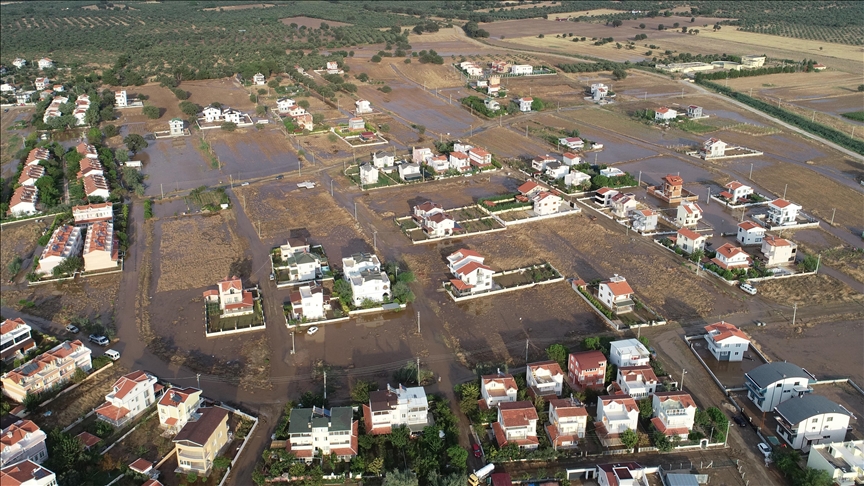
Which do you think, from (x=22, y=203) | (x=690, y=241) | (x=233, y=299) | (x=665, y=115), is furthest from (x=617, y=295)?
(x=665, y=115)

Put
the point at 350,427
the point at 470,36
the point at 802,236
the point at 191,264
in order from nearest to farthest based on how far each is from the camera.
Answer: the point at 350,427, the point at 191,264, the point at 802,236, the point at 470,36

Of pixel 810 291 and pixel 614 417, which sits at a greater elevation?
pixel 614 417

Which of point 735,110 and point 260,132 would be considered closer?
point 260,132

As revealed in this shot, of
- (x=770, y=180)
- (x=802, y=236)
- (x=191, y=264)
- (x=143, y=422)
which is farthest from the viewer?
(x=770, y=180)

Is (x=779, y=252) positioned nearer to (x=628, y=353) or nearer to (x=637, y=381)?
(x=628, y=353)

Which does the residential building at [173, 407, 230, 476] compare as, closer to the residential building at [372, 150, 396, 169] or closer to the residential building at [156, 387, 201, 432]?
the residential building at [156, 387, 201, 432]

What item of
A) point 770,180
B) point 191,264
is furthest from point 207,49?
point 770,180

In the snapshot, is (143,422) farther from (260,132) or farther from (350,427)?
(260,132)

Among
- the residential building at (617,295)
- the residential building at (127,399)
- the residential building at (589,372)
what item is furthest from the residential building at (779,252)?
the residential building at (127,399)
